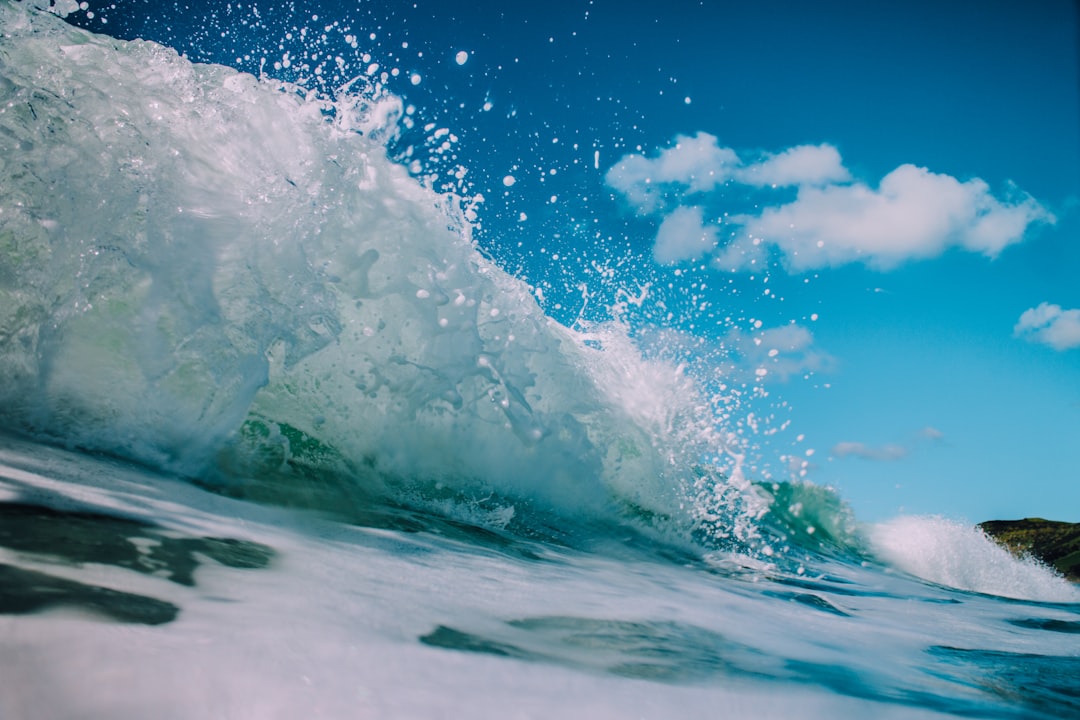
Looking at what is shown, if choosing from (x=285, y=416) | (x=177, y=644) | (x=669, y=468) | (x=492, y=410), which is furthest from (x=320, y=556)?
(x=669, y=468)

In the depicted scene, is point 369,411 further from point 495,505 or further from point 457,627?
point 457,627

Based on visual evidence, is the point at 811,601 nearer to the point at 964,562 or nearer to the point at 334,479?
the point at 334,479

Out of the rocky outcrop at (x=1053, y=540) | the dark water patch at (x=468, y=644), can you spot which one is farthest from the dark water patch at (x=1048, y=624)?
the rocky outcrop at (x=1053, y=540)

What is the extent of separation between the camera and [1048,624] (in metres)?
3.64

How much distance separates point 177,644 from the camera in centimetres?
108

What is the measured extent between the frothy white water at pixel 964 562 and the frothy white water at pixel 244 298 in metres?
5.76

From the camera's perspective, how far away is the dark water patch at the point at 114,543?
4.54ft

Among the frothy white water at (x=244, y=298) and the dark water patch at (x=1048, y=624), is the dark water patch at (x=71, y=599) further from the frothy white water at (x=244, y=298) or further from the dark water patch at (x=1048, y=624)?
the dark water patch at (x=1048, y=624)

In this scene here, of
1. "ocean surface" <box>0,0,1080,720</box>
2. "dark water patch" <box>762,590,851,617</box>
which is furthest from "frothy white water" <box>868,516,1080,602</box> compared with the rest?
"dark water patch" <box>762,590,851,617</box>

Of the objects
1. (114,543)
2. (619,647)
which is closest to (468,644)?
(619,647)

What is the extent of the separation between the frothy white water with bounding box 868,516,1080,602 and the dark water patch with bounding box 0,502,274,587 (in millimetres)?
8450

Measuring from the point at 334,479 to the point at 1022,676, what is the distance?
3091mm

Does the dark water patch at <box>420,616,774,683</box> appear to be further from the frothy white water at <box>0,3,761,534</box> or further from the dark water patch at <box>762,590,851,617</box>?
the frothy white water at <box>0,3,761,534</box>

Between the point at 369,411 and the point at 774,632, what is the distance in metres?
2.73
